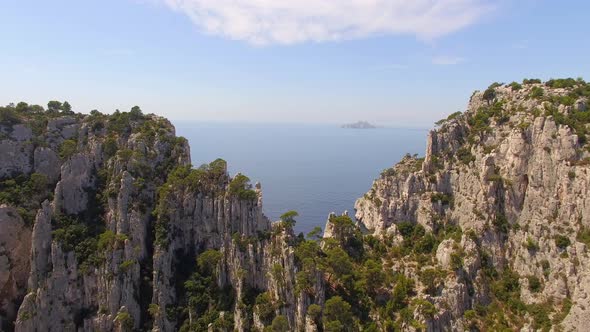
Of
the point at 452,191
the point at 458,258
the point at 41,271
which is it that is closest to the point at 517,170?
the point at 452,191

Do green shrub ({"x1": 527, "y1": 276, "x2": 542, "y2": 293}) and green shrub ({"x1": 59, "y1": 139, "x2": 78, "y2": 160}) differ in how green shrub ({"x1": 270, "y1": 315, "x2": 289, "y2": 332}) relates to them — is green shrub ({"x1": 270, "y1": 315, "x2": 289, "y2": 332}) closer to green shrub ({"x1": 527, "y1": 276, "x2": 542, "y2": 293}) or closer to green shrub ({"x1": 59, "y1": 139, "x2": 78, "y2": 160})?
green shrub ({"x1": 527, "y1": 276, "x2": 542, "y2": 293})

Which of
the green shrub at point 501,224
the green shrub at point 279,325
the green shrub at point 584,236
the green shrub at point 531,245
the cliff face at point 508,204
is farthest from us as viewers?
the green shrub at point 501,224

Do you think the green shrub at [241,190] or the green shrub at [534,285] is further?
the green shrub at [241,190]

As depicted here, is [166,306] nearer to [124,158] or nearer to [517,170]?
[124,158]

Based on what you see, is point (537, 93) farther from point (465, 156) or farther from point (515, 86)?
point (465, 156)

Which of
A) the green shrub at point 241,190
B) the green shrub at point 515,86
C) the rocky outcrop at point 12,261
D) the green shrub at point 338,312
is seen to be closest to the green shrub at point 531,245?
the green shrub at point 338,312

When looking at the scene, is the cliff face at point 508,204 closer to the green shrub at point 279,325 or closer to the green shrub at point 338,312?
the green shrub at point 338,312

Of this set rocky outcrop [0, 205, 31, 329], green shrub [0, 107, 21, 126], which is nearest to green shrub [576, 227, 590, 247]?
rocky outcrop [0, 205, 31, 329]
